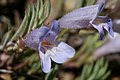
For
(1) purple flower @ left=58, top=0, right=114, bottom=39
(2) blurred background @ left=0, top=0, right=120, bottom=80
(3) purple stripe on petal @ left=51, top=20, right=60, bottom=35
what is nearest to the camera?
(3) purple stripe on petal @ left=51, top=20, right=60, bottom=35

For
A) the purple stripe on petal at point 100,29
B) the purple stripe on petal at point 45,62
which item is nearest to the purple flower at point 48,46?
the purple stripe on petal at point 45,62

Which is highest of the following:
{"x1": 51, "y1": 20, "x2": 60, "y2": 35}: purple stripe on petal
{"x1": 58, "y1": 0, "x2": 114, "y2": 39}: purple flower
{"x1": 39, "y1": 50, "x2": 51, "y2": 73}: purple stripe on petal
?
{"x1": 51, "y1": 20, "x2": 60, "y2": 35}: purple stripe on petal

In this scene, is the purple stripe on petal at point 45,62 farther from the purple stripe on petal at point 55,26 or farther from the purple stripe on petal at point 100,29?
the purple stripe on petal at point 100,29

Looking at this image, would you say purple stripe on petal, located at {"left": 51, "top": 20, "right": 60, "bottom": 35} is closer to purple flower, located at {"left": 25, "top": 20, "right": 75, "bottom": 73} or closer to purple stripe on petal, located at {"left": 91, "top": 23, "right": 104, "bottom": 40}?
purple flower, located at {"left": 25, "top": 20, "right": 75, "bottom": 73}

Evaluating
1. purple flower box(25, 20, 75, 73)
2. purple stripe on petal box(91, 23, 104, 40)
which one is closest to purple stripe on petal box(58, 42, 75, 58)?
purple flower box(25, 20, 75, 73)

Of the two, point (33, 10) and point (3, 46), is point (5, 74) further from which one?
point (33, 10)

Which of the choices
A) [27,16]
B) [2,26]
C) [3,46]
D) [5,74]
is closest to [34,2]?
[27,16]

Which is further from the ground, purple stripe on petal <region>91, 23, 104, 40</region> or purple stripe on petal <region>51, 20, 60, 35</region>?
purple stripe on petal <region>51, 20, 60, 35</region>
